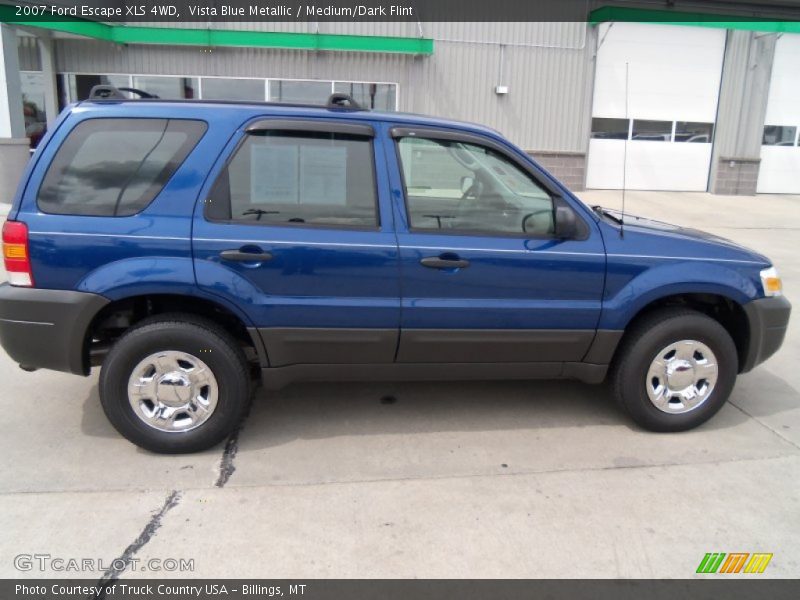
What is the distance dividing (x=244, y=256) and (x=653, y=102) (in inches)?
625

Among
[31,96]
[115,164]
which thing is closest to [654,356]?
[115,164]

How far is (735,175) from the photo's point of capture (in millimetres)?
16922

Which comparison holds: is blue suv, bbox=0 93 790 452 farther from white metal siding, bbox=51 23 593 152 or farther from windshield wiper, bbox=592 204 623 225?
white metal siding, bbox=51 23 593 152

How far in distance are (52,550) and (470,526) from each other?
1.84m

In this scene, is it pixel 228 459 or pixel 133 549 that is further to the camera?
pixel 228 459

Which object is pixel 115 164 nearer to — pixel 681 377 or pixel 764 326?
pixel 681 377

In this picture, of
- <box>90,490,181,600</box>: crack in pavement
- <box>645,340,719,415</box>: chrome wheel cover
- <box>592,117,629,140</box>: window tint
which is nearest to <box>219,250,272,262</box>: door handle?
<box>90,490,181,600</box>: crack in pavement

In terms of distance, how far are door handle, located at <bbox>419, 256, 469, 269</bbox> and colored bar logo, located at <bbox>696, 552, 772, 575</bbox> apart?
5.92ft

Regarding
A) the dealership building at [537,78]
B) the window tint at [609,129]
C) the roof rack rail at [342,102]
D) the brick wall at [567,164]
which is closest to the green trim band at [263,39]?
the dealership building at [537,78]

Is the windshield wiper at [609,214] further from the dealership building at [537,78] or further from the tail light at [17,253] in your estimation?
the dealership building at [537,78]

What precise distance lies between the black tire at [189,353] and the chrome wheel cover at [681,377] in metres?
2.42

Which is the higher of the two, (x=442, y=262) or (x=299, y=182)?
(x=299, y=182)

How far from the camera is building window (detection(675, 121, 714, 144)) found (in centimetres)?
1672

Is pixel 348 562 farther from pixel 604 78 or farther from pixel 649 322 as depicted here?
pixel 604 78
